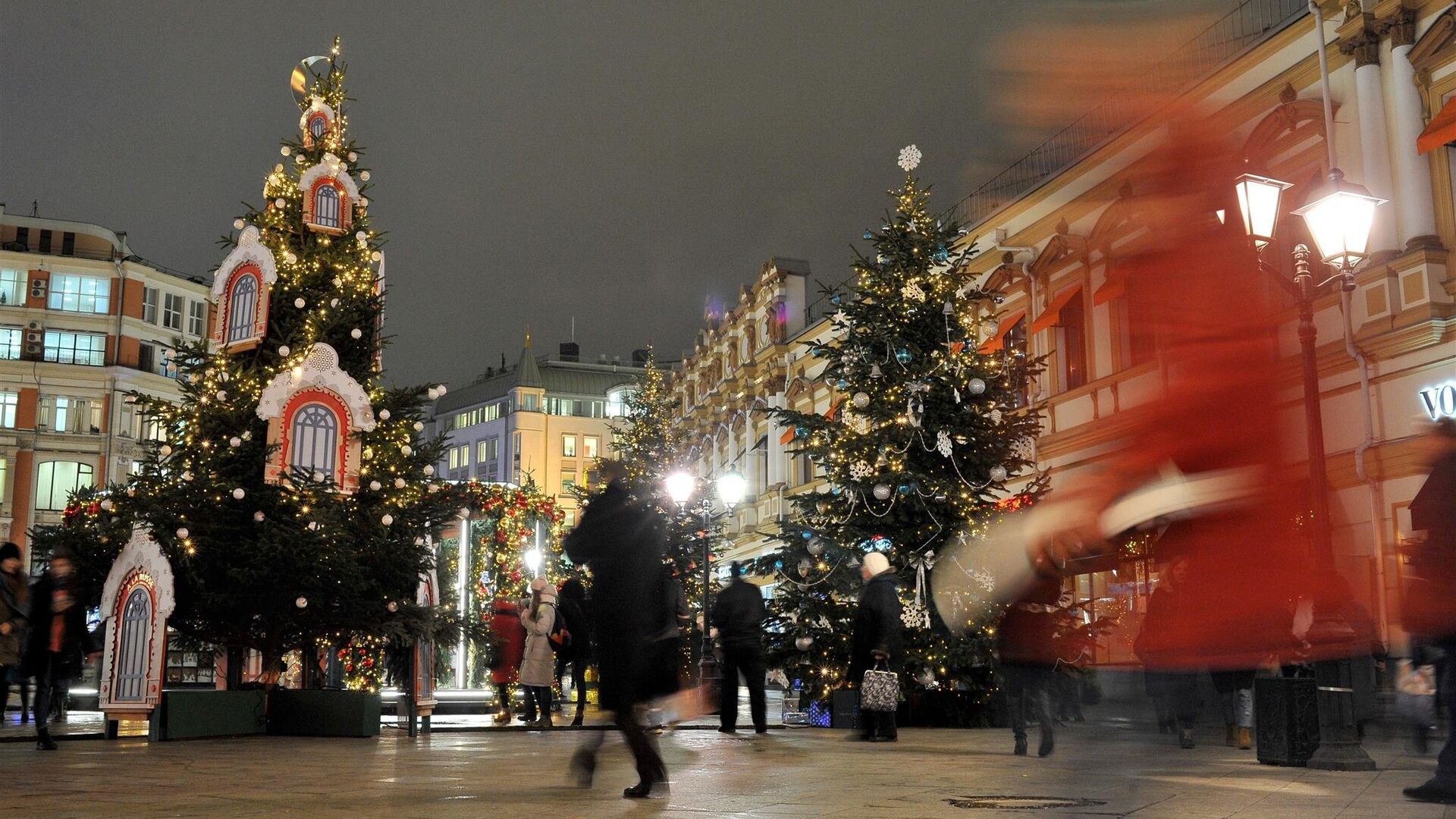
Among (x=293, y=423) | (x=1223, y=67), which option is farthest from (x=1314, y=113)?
(x=293, y=423)

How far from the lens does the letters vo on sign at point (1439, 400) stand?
715 inches

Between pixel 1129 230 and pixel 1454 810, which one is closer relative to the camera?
pixel 1129 230

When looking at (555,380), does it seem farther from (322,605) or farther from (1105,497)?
(1105,497)

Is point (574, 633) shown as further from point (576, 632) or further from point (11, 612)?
point (11, 612)

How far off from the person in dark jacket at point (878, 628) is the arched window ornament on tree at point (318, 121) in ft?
34.0

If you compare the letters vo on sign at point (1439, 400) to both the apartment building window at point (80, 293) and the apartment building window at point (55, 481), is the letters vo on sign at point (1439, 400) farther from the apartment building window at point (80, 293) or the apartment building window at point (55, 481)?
the apartment building window at point (80, 293)

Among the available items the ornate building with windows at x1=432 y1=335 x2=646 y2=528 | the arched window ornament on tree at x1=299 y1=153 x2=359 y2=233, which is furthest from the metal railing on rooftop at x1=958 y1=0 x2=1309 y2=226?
the ornate building with windows at x1=432 y1=335 x2=646 y2=528

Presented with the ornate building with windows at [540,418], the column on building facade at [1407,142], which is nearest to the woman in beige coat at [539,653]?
the column on building facade at [1407,142]

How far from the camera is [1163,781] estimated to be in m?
7.95

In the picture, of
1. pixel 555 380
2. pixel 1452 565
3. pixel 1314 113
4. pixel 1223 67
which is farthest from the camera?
pixel 555 380

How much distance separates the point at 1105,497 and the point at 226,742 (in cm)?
1159

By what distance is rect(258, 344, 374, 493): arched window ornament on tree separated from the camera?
1648cm

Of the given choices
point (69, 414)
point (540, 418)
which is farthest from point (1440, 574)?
point (540, 418)

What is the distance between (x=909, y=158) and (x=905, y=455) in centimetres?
526
